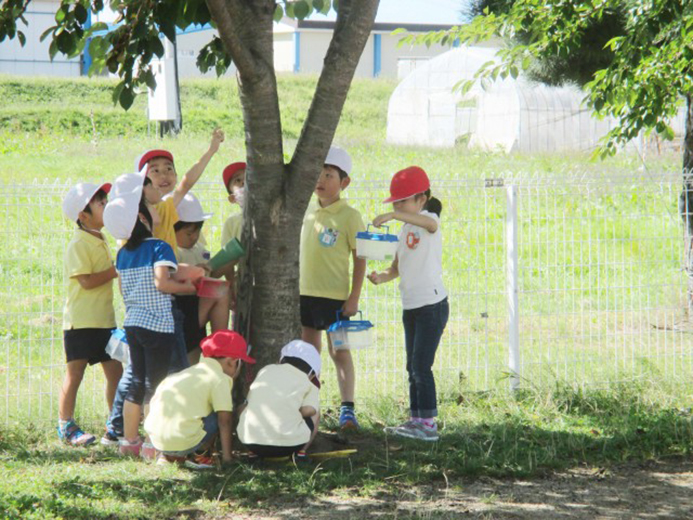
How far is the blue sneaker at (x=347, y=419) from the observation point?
6082 mm

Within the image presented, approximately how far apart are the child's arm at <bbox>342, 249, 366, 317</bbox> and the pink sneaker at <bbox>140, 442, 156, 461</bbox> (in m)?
1.43

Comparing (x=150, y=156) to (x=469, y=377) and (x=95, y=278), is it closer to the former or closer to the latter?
(x=95, y=278)

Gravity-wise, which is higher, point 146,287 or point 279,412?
point 146,287

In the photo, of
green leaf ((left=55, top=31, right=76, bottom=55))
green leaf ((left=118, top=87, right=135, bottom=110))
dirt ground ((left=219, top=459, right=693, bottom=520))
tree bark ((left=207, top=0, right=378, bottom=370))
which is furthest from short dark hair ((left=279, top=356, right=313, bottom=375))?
green leaf ((left=55, top=31, right=76, bottom=55))

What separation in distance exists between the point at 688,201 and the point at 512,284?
98.4 inches

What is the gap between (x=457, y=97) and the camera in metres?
25.3

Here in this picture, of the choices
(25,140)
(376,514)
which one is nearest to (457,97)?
(25,140)

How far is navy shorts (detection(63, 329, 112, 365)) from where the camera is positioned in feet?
19.0

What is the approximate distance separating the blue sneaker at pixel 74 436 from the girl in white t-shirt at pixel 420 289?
1966 mm

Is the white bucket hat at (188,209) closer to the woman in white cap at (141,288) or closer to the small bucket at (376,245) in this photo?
the woman in white cap at (141,288)

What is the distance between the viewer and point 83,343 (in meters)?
5.80

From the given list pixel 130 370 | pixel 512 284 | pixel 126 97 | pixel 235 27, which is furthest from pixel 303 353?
pixel 512 284

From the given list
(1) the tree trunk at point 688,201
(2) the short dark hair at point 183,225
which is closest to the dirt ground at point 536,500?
(2) the short dark hair at point 183,225

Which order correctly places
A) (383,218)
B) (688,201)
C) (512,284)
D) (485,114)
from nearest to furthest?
(383,218) < (512,284) < (688,201) < (485,114)
